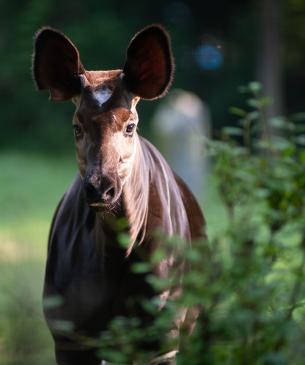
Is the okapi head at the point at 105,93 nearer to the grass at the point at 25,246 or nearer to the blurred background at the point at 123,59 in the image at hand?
the grass at the point at 25,246

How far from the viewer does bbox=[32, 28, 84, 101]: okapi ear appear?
17.2 ft

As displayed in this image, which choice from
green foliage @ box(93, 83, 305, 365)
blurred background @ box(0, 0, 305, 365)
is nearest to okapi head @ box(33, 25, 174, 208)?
green foliage @ box(93, 83, 305, 365)

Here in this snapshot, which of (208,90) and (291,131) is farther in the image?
(208,90)

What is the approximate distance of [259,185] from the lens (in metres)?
4.88

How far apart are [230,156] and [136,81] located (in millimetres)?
565

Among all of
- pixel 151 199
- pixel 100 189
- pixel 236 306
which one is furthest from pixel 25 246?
pixel 236 306

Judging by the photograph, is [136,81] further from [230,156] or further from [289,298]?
[289,298]

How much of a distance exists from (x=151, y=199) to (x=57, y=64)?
0.68 m

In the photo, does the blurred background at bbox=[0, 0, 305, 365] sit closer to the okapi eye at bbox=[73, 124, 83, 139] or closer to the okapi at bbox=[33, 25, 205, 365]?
the okapi at bbox=[33, 25, 205, 365]

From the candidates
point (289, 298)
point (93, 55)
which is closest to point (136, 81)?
point (289, 298)

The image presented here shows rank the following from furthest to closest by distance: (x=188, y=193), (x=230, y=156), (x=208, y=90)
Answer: (x=208, y=90) < (x=188, y=193) < (x=230, y=156)

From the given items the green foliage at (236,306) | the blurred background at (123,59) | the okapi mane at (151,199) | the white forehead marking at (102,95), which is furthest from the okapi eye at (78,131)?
the blurred background at (123,59)

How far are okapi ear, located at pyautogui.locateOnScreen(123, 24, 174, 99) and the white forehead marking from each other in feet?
0.54

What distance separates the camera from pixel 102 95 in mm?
5023
